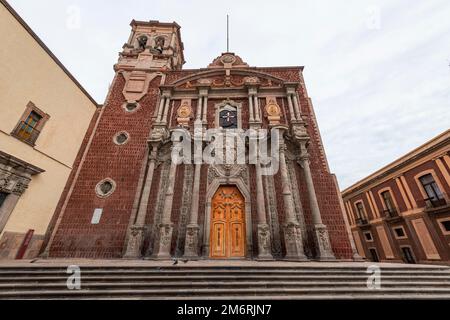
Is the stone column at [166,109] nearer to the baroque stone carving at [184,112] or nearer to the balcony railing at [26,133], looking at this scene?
the baroque stone carving at [184,112]

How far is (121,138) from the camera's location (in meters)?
11.3

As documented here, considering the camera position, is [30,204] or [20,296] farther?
[30,204]

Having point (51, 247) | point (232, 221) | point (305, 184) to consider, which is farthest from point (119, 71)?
point (305, 184)

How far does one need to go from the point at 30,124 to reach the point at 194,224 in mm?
8605

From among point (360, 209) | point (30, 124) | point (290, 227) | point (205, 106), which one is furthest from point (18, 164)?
point (360, 209)

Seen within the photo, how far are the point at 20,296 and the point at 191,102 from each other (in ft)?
35.7

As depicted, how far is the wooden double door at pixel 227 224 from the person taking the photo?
8.31 m

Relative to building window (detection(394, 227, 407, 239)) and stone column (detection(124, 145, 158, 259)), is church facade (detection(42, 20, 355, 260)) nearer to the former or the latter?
stone column (detection(124, 145, 158, 259))

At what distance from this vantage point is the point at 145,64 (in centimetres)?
1407

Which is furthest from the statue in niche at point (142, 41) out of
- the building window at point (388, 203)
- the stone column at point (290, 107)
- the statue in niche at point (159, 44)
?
the building window at point (388, 203)

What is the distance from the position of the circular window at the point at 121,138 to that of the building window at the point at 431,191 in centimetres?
2205

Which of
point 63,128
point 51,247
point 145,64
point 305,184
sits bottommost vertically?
point 51,247

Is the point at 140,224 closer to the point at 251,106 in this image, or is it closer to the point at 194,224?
the point at 194,224
